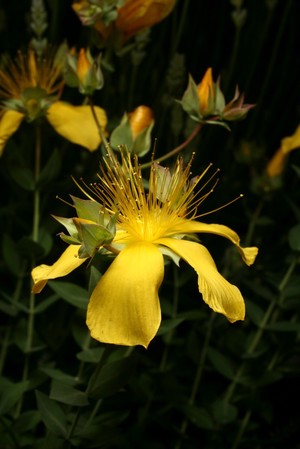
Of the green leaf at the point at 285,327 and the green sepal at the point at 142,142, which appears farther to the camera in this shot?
the green leaf at the point at 285,327

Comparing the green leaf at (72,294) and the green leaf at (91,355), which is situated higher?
the green leaf at (72,294)

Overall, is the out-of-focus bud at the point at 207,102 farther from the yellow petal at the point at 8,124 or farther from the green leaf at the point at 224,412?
the green leaf at the point at 224,412

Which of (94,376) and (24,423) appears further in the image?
(24,423)

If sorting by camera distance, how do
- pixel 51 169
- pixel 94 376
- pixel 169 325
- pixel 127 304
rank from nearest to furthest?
1. pixel 127 304
2. pixel 94 376
3. pixel 169 325
4. pixel 51 169

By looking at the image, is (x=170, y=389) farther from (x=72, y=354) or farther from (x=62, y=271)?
(x=62, y=271)

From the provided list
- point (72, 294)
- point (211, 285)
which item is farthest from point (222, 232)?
point (72, 294)

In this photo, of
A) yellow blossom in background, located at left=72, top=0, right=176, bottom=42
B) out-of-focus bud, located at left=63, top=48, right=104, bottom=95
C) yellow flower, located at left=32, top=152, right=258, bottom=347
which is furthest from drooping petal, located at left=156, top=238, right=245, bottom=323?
yellow blossom in background, located at left=72, top=0, right=176, bottom=42

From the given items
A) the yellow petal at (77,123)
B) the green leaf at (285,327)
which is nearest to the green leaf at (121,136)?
the yellow petal at (77,123)

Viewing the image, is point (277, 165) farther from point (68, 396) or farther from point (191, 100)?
point (68, 396)
